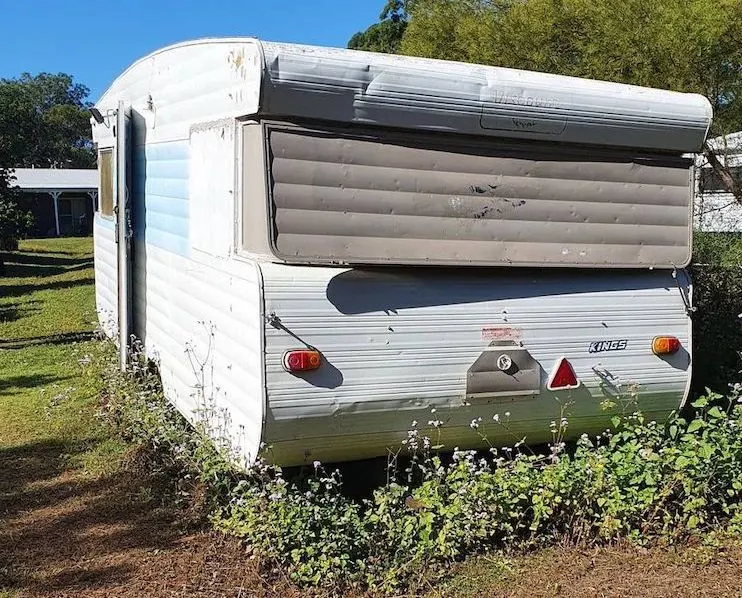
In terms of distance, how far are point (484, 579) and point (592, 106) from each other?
236 cm

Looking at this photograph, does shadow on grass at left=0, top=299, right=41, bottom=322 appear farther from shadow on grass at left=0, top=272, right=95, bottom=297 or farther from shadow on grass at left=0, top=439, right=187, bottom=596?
shadow on grass at left=0, top=439, right=187, bottom=596

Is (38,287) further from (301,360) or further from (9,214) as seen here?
(301,360)

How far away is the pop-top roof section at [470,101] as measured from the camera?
350cm

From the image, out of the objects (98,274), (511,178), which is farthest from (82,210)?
(511,178)

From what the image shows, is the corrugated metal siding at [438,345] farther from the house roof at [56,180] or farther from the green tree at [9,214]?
the house roof at [56,180]

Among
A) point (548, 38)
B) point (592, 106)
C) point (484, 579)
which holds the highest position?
point (548, 38)

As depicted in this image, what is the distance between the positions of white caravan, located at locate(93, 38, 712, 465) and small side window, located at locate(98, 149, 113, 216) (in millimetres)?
2555

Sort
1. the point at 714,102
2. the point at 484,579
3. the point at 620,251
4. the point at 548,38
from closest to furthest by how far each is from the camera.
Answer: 1. the point at 484,579
2. the point at 620,251
3. the point at 714,102
4. the point at 548,38

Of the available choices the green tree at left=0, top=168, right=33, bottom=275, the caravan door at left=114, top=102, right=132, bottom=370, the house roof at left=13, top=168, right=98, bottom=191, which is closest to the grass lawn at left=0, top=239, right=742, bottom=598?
the caravan door at left=114, top=102, right=132, bottom=370

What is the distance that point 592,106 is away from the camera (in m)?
4.07

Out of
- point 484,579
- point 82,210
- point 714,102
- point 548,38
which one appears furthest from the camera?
point 82,210

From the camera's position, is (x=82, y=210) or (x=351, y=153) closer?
(x=351, y=153)

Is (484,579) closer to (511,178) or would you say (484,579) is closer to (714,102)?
(511,178)

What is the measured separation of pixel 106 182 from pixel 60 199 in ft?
106
